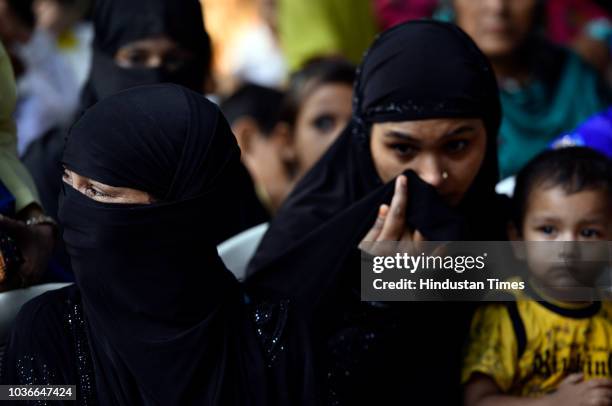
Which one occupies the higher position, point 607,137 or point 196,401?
point 607,137

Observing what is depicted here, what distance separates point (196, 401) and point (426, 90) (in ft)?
3.29

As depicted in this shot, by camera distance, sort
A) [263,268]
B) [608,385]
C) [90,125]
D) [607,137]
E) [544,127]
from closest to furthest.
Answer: [90,125] < [608,385] < [263,268] < [607,137] < [544,127]

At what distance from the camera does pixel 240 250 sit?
288 cm

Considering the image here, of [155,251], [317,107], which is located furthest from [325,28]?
[155,251]

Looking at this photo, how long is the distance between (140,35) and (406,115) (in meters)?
1.22

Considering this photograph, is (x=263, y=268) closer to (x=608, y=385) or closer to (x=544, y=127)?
(x=608, y=385)

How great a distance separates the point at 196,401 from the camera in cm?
204

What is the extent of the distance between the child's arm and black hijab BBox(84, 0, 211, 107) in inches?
60.2

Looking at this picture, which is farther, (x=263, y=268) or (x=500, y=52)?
(x=500, y=52)

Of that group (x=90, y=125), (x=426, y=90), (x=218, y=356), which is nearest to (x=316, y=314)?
(x=218, y=356)

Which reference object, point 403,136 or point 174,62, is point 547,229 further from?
point 174,62

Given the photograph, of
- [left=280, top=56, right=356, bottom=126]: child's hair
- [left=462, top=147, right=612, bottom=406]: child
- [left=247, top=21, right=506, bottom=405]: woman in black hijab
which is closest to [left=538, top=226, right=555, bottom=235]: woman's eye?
[left=462, top=147, right=612, bottom=406]: child

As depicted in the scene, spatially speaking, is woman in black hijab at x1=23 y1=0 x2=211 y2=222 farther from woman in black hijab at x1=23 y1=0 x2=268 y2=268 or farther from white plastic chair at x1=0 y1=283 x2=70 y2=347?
white plastic chair at x1=0 y1=283 x2=70 y2=347

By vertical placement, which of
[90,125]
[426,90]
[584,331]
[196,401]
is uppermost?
[426,90]
